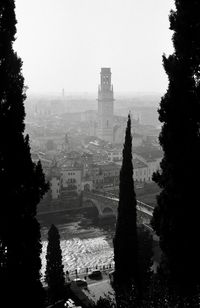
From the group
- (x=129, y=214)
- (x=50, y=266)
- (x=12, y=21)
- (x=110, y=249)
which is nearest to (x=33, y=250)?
(x=12, y=21)

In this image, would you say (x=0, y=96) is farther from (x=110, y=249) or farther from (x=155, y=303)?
(x=110, y=249)

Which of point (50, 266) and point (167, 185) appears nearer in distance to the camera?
point (167, 185)

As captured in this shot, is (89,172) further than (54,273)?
Yes

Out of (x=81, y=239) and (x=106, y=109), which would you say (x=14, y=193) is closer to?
(x=81, y=239)

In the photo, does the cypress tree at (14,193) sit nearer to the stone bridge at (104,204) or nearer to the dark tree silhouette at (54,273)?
the dark tree silhouette at (54,273)

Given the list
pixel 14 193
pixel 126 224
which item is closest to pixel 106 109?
pixel 126 224

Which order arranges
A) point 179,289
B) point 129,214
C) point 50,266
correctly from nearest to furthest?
point 179,289
point 129,214
point 50,266
